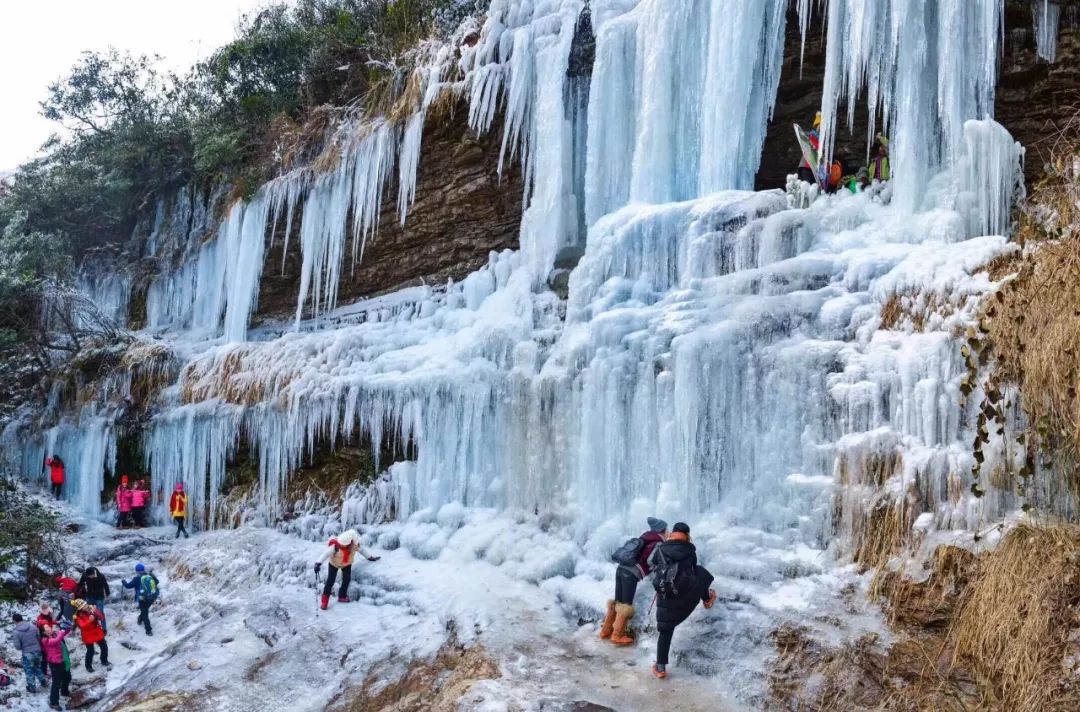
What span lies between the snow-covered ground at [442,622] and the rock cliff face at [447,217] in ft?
15.8

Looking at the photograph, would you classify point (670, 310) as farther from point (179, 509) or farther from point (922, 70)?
point (179, 509)

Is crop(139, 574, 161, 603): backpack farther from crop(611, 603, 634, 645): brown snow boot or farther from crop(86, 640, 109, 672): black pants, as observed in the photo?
crop(611, 603, 634, 645): brown snow boot

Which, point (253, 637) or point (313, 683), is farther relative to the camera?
point (253, 637)

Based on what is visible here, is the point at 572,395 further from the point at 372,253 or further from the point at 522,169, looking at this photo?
the point at 372,253

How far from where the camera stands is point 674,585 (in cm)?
618

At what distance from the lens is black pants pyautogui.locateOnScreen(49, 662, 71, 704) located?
8.55m

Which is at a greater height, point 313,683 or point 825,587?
point 825,587

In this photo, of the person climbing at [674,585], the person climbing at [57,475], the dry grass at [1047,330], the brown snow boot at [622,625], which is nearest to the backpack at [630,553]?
the brown snow boot at [622,625]

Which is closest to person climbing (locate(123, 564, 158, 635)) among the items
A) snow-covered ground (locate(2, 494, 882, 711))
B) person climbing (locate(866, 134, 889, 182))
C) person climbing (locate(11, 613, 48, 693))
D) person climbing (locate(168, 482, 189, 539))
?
snow-covered ground (locate(2, 494, 882, 711))

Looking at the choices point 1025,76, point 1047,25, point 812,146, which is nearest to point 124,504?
point 812,146

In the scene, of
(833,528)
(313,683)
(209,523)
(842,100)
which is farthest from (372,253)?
(833,528)

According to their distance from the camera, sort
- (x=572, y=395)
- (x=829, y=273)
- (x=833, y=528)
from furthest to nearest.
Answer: (x=572, y=395) → (x=829, y=273) → (x=833, y=528)

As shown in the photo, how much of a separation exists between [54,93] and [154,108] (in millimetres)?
2745

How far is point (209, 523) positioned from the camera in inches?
569
